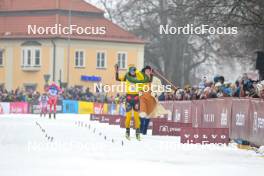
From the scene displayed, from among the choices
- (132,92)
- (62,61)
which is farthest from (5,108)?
(132,92)

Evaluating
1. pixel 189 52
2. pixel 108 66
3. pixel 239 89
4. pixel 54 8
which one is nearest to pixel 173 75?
pixel 189 52

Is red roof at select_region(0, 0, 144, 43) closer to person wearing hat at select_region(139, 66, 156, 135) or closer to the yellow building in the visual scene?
the yellow building

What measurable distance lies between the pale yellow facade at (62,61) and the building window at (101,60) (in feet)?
0.67

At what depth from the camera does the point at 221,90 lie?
25.1m

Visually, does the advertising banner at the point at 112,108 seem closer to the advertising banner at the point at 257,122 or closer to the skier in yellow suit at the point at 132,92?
the skier in yellow suit at the point at 132,92

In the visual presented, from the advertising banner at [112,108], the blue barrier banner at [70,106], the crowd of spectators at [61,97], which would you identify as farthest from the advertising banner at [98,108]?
the blue barrier banner at [70,106]

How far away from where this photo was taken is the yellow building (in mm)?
77875

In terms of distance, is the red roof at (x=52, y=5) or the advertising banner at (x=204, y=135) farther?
the red roof at (x=52, y=5)

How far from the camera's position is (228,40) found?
5259 cm

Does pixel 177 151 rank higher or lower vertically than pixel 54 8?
lower

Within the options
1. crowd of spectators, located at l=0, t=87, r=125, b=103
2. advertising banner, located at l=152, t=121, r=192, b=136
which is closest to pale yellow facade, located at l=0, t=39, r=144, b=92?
crowd of spectators, located at l=0, t=87, r=125, b=103

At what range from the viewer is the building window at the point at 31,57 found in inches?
3118

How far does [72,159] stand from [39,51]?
212 feet

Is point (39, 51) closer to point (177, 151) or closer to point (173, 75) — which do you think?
point (173, 75)
